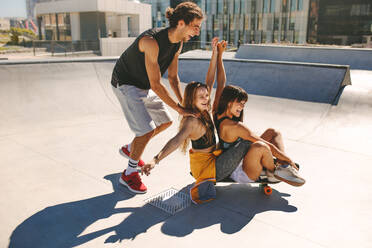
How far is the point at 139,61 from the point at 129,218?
1.55m

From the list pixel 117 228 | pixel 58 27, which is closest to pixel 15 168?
pixel 117 228

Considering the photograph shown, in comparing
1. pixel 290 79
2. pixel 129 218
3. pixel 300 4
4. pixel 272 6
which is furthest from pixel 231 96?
pixel 272 6

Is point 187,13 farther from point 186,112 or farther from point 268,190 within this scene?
point 268,190

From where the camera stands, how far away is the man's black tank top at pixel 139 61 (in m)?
3.15

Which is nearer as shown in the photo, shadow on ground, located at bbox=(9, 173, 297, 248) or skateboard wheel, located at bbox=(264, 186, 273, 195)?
shadow on ground, located at bbox=(9, 173, 297, 248)

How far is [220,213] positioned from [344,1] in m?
48.0

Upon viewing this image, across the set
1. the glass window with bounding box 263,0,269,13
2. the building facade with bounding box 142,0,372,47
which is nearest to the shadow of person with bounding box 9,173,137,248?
the building facade with bounding box 142,0,372,47

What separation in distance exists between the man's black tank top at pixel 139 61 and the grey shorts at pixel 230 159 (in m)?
1.15

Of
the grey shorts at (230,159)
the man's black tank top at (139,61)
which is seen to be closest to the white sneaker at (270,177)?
the grey shorts at (230,159)

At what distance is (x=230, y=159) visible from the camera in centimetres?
306

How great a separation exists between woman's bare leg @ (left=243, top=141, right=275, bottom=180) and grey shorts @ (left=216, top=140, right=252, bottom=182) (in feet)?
0.20

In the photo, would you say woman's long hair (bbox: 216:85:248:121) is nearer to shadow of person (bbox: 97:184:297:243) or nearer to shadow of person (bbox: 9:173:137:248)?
shadow of person (bbox: 97:184:297:243)

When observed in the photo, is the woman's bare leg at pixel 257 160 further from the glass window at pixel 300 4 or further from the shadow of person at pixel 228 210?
the glass window at pixel 300 4

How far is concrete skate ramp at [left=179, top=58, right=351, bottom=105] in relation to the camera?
742 cm
